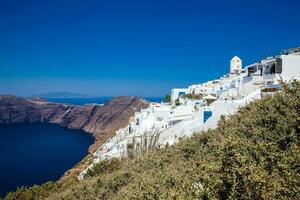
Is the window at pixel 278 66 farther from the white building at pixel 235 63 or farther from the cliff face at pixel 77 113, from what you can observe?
the cliff face at pixel 77 113

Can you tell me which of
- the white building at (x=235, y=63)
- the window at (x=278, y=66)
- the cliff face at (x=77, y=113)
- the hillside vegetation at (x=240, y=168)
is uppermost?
the white building at (x=235, y=63)

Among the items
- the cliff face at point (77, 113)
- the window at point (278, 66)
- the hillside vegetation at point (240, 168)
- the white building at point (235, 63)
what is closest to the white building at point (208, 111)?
the window at point (278, 66)

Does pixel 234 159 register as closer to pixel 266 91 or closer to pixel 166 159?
pixel 166 159

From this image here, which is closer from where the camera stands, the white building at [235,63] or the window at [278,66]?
the window at [278,66]

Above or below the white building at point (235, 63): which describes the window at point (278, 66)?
below

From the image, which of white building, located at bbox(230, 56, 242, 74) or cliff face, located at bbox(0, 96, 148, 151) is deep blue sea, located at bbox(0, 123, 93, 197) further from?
white building, located at bbox(230, 56, 242, 74)

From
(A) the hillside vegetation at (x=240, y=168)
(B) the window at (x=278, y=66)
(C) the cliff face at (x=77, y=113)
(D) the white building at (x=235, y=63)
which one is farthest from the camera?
(C) the cliff face at (x=77, y=113)

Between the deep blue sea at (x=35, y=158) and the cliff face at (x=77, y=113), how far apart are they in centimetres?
1878

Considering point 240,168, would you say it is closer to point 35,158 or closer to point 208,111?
point 208,111

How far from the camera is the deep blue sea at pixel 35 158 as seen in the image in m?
55.7

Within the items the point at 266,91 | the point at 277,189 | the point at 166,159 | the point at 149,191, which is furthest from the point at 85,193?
the point at 266,91

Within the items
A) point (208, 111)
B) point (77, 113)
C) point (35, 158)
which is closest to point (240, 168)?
point (208, 111)

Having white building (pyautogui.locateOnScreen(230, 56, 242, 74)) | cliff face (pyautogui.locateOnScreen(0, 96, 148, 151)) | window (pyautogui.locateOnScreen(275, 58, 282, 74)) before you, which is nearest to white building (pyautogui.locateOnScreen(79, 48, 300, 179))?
window (pyautogui.locateOnScreen(275, 58, 282, 74))

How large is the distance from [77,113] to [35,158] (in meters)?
87.8
